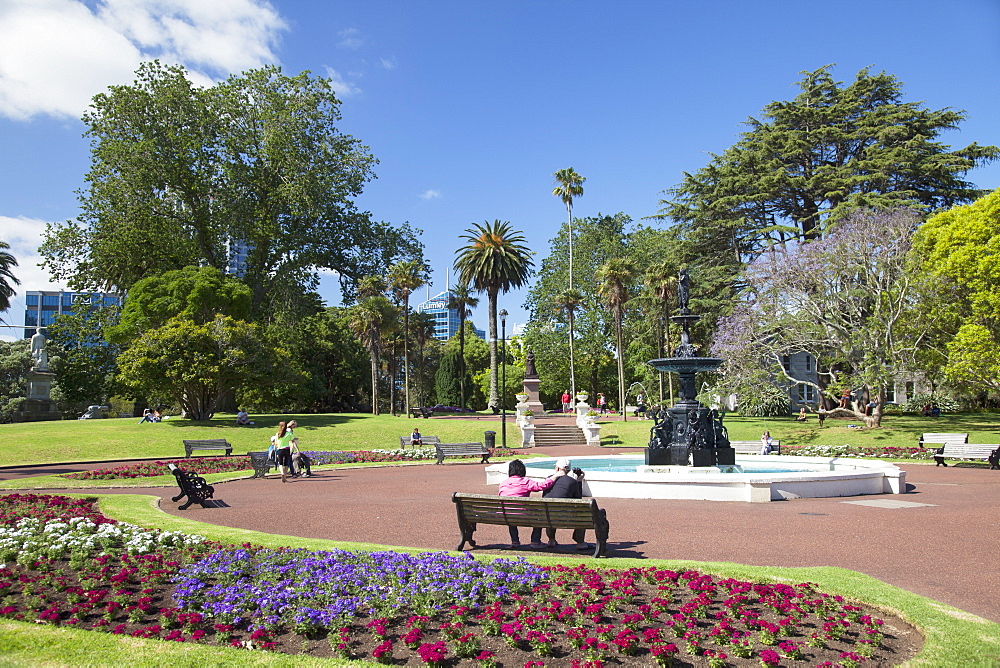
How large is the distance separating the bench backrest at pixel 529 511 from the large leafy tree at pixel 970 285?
25958mm

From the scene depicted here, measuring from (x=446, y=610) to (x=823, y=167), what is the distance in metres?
44.6

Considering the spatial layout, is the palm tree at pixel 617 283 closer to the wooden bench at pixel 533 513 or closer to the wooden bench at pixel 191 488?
the wooden bench at pixel 191 488

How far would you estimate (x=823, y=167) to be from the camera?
4341cm

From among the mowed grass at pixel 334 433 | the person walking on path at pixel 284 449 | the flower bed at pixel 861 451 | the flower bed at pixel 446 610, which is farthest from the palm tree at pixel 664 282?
the flower bed at pixel 446 610

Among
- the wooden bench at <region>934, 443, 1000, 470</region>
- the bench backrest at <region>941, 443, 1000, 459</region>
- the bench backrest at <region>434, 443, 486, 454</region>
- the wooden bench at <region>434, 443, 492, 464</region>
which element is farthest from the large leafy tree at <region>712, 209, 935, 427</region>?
the bench backrest at <region>434, 443, 486, 454</region>

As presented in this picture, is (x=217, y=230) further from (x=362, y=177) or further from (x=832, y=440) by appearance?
(x=832, y=440)

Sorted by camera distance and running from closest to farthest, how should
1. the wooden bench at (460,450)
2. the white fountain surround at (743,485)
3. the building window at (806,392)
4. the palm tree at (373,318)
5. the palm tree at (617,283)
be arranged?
the white fountain surround at (743,485) < the wooden bench at (460,450) < the palm tree at (617,283) < the building window at (806,392) < the palm tree at (373,318)

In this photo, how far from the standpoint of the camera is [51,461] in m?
26.2

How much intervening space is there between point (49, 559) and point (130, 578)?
146 centimetres

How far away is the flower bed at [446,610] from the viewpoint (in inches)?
203

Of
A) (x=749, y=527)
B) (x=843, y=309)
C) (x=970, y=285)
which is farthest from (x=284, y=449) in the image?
(x=843, y=309)

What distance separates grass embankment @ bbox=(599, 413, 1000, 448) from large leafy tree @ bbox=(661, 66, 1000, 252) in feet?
36.3

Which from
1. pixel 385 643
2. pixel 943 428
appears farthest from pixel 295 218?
pixel 385 643

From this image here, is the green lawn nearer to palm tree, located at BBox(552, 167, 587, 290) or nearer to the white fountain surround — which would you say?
the white fountain surround
